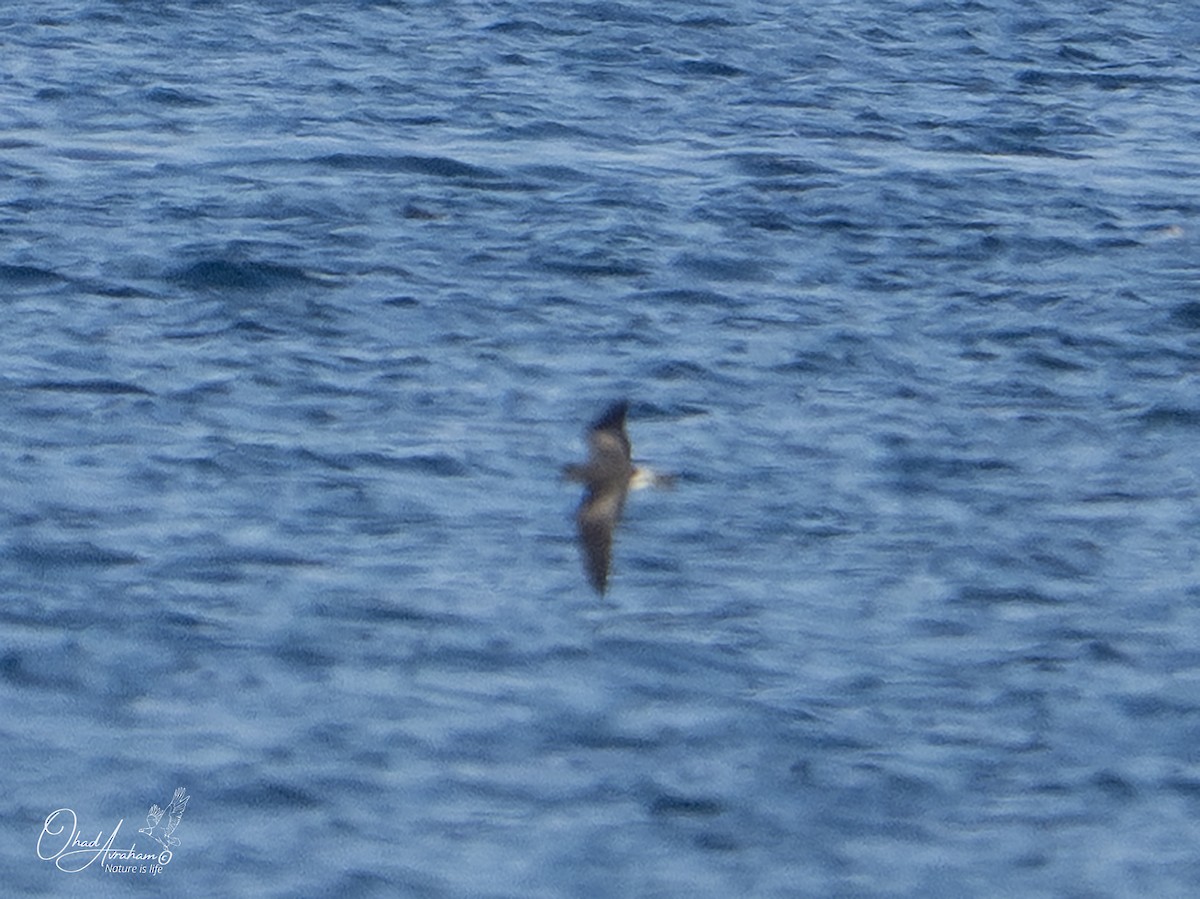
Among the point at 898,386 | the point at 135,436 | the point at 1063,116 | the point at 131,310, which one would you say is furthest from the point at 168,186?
the point at 1063,116

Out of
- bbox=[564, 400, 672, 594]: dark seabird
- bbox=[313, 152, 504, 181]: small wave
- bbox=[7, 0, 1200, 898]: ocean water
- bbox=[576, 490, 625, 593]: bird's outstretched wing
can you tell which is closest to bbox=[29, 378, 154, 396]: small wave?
bbox=[7, 0, 1200, 898]: ocean water

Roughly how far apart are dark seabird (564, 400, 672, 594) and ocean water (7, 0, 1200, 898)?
→ 65 cm

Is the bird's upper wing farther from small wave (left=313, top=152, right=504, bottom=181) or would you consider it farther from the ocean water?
small wave (left=313, top=152, right=504, bottom=181)

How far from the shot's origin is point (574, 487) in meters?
11.9

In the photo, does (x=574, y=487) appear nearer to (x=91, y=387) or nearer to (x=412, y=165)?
(x=91, y=387)

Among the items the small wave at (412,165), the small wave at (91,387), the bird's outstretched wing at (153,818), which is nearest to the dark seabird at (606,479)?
the bird's outstretched wing at (153,818)

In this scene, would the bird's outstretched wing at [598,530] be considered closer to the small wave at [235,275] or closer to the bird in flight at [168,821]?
the bird in flight at [168,821]

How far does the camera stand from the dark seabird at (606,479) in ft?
32.9

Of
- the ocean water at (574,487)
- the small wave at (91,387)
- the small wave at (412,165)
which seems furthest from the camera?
the small wave at (412,165)

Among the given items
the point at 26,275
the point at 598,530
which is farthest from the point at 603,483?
the point at 26,275

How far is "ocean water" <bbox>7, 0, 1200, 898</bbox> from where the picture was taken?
30.9ft

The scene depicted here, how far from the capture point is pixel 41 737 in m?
9.74

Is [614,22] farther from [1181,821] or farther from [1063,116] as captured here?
[1181,821]

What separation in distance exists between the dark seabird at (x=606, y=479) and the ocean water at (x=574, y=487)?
0.65 metres
